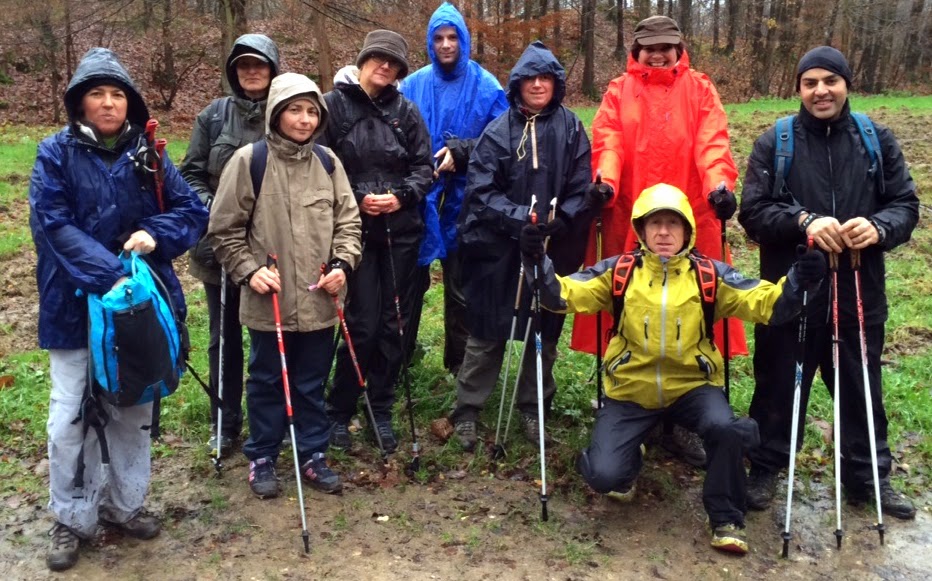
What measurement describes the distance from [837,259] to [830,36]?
33.4 metres

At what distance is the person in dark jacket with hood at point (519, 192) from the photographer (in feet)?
16.3

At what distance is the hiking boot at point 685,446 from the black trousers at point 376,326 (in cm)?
191

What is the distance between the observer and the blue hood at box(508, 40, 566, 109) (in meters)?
4.93

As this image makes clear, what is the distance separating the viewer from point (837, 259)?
173 inches

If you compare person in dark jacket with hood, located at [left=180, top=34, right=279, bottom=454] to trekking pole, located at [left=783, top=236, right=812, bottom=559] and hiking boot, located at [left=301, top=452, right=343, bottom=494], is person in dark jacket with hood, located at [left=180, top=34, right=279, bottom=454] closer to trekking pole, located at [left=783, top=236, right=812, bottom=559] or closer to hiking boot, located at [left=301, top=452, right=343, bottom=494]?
hiking boot, located at [left=301, top=452, right=343, bottom=494]

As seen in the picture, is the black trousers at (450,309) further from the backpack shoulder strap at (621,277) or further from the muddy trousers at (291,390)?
the backpack shoulder strap at (621,277)

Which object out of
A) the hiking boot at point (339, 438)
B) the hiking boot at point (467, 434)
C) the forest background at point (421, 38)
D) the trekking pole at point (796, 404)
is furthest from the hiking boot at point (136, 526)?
the forest background at point (421, 38)

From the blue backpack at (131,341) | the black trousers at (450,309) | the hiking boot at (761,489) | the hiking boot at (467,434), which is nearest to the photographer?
the blue backpack at (131,341)

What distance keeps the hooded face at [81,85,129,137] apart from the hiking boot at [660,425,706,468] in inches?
151

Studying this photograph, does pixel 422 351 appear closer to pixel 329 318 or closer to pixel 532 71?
pixel 329 318

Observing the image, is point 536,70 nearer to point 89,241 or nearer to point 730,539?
point 89,241

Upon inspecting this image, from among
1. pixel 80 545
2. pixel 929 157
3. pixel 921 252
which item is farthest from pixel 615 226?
pixel 929 157

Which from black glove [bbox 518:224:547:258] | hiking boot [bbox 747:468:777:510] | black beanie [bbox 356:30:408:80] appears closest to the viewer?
black glove [bbox 518:224:547:258]

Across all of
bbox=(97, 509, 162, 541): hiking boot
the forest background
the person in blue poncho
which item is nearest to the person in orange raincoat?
the person in blue poncho
